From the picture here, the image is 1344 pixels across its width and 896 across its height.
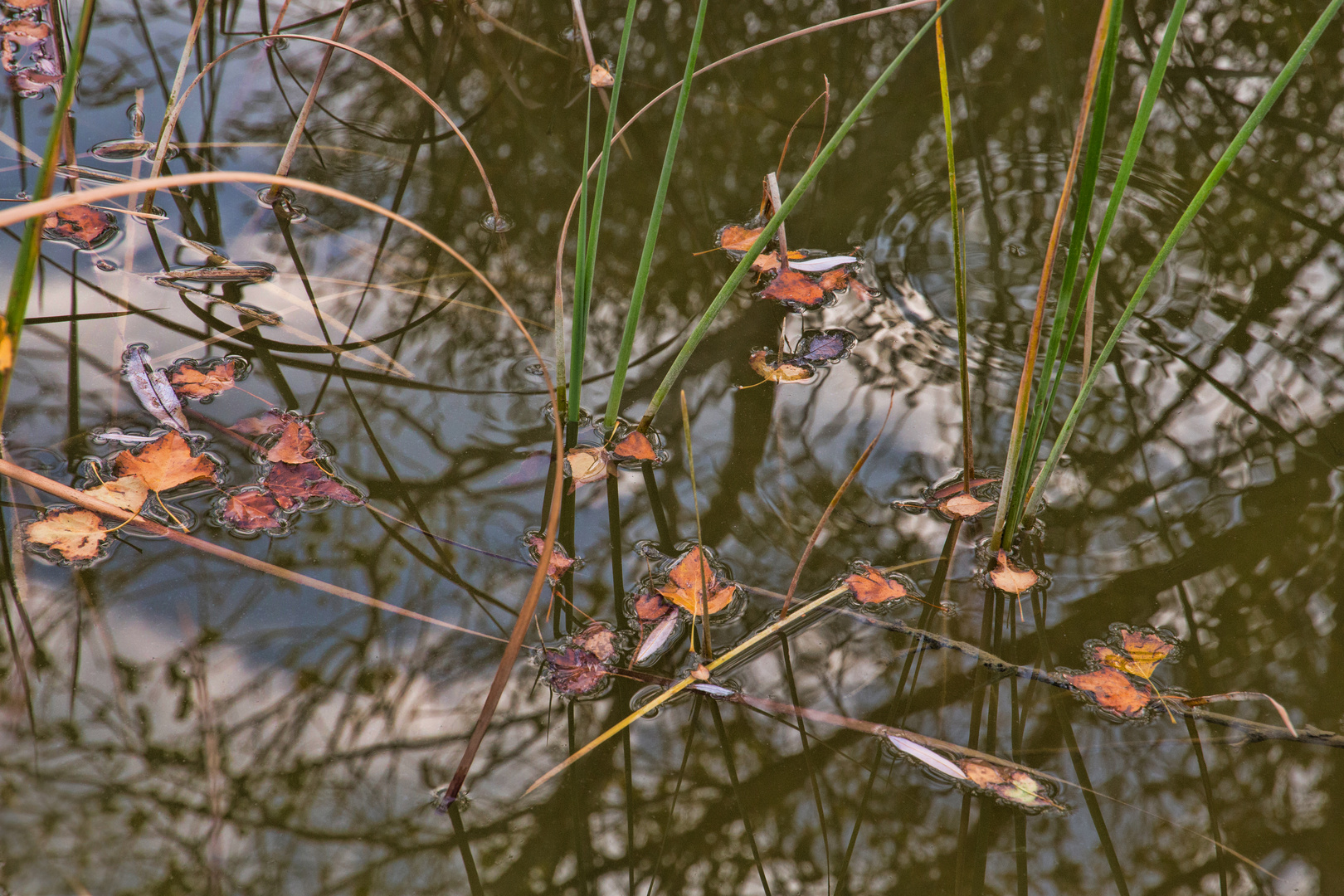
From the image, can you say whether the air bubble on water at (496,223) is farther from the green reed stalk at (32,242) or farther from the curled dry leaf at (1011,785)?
the curled dry leaf at (1011,785)

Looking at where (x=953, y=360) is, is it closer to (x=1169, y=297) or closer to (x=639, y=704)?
(x=1169, y=297)

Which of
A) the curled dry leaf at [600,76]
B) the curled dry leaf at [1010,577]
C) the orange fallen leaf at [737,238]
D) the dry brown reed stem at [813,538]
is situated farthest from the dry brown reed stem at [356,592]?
the curled dry leaf at [600,76]

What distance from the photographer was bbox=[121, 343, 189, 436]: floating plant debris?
1506mm

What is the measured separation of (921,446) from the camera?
1.58m

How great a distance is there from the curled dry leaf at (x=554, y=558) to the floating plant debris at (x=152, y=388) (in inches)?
23.9

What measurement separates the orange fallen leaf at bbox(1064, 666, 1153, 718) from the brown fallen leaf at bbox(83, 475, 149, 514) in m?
1.40

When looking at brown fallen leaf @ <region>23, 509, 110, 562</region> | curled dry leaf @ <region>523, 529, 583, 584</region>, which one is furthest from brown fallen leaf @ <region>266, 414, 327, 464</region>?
curled dry leaf @ <region>523, 529, 583, 584</region>

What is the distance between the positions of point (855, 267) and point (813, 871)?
119cm

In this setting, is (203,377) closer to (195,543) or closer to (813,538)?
(195,543)

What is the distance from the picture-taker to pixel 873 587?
1.39 m

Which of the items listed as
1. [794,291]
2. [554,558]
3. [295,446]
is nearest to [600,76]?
[794,291]

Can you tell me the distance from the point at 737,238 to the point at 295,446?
983 mm

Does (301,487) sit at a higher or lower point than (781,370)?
lower

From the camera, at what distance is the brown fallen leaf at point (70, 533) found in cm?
132
